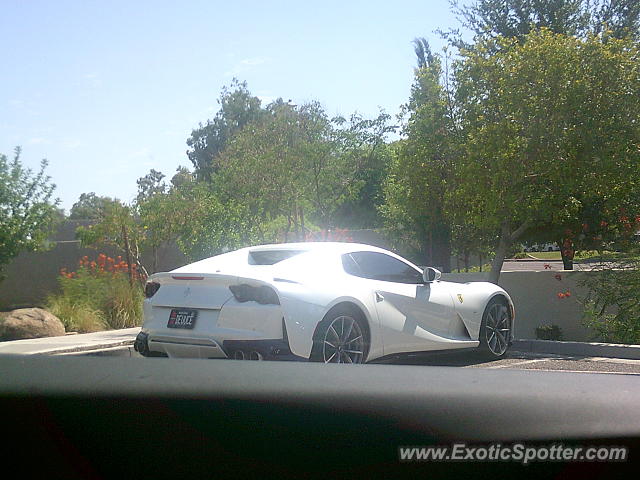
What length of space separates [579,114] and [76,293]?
11265 millimetres

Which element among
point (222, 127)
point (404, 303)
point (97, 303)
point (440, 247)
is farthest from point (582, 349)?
point (222, 127)

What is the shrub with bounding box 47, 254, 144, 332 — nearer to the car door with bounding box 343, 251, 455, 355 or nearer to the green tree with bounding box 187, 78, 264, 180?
the car door with bounding box 343, 251, 455, 355

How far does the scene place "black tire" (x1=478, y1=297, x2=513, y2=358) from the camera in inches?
372

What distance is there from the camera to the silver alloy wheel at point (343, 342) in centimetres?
718

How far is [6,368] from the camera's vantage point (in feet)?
7.56

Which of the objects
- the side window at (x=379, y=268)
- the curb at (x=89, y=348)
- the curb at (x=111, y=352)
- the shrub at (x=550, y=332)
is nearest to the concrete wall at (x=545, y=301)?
the shrub at (x=550, y=332)

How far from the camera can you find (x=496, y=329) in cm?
969

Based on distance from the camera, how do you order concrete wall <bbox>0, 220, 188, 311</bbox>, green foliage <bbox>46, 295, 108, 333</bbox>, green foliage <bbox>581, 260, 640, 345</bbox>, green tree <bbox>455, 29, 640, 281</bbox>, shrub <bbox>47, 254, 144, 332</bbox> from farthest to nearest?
concrete wall <bbox>0, 220, 188, 311</bbox> < shrub <bbox>47, 254, 144, 332</bbox> < green foliage <bbox>46, 295, 108, 333</bbox> < green tree <bbox>455, 29, 640, 281</bbox> < green foliage <bbox>581, 260, 640, 345</bbox>

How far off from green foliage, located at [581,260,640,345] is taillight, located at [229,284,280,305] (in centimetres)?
728

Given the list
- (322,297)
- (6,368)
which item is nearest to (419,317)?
→ (322,297)

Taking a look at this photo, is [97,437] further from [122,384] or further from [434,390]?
[434,390]

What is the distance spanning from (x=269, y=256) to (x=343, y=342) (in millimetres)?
1405

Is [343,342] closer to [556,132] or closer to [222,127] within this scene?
[556,132]

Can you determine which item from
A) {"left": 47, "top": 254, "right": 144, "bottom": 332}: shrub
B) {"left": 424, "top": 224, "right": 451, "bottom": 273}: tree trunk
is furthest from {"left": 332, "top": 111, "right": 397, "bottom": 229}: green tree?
{"left": 47, "top": 254, "right": 144, "bottom": 332}: shrub
